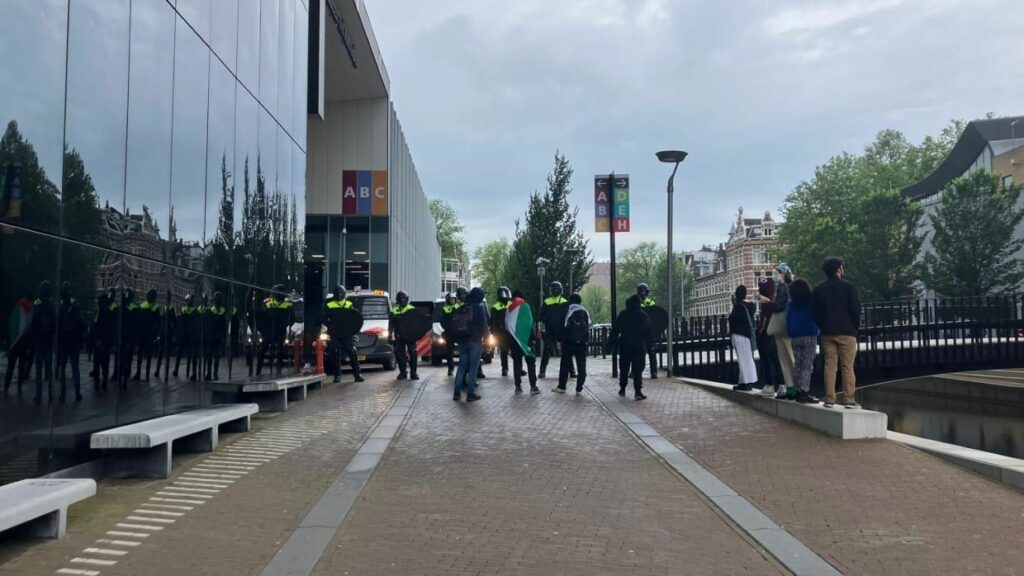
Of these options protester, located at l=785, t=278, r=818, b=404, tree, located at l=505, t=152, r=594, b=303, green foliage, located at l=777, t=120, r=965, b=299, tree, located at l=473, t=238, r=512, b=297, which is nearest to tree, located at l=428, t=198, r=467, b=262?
tree, located at l=473, t=238, r=512, b=297

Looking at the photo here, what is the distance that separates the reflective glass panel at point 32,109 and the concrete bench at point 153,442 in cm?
163

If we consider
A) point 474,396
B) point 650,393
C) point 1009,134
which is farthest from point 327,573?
point 1009,134

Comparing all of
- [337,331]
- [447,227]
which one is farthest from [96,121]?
[447,227]

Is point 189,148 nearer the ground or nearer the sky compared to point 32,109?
nearer the sky

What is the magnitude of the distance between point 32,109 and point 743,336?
9.65 meters

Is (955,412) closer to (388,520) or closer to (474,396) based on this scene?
(474,396)

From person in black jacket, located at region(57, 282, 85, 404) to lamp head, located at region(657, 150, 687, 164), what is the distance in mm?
12057

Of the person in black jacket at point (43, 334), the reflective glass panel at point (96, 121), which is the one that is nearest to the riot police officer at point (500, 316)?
the reflective glass panel at point (96, 121)

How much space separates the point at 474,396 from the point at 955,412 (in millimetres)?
22004

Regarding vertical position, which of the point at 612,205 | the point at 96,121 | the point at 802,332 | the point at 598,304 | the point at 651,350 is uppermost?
the point at 598,304

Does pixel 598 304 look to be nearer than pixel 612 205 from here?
No

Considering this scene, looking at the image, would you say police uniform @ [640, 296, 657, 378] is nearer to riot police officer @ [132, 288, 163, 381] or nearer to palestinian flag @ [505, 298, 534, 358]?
palestinian flag @ [505, 298, 534, 358]

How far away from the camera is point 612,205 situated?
21.8 metres

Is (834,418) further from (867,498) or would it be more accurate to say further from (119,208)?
(119,208)
